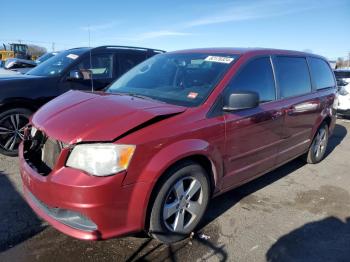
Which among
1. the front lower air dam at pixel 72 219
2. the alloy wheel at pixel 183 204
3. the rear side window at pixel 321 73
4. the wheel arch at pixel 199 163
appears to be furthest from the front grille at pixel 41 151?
the rear side window at pixel 321 73

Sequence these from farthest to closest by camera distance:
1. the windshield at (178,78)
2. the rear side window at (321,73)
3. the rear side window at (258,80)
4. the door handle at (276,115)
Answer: the rear side window at (321,73) → the door handle at (276,115) → the rear side window at (258,80) → the windshield at (178,78)

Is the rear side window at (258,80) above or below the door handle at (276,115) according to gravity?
above

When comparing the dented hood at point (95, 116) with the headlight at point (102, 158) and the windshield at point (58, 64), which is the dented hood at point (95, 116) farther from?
the windshield at point (58, 64)

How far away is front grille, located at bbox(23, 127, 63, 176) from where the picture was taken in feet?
9.10

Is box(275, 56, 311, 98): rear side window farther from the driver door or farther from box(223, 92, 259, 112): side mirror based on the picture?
box(223, 92, 259, 112): side mirror

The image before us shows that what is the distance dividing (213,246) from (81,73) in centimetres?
361

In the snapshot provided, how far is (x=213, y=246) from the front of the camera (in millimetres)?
3070

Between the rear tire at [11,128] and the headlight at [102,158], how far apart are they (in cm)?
300

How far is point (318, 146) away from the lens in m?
5.68

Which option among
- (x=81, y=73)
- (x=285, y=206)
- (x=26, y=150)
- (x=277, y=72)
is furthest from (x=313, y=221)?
(x=81, y=73)

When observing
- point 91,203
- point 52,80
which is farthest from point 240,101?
point 52,80

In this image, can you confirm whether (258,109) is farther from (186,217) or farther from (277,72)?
(186,217)

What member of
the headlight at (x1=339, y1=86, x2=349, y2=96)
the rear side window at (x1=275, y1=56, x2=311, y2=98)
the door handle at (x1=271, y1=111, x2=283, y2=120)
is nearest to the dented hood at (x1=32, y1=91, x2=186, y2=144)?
the door handle at (x1=271, y1=111, x2=283, y2=120)

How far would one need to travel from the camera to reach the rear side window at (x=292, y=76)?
421cm
